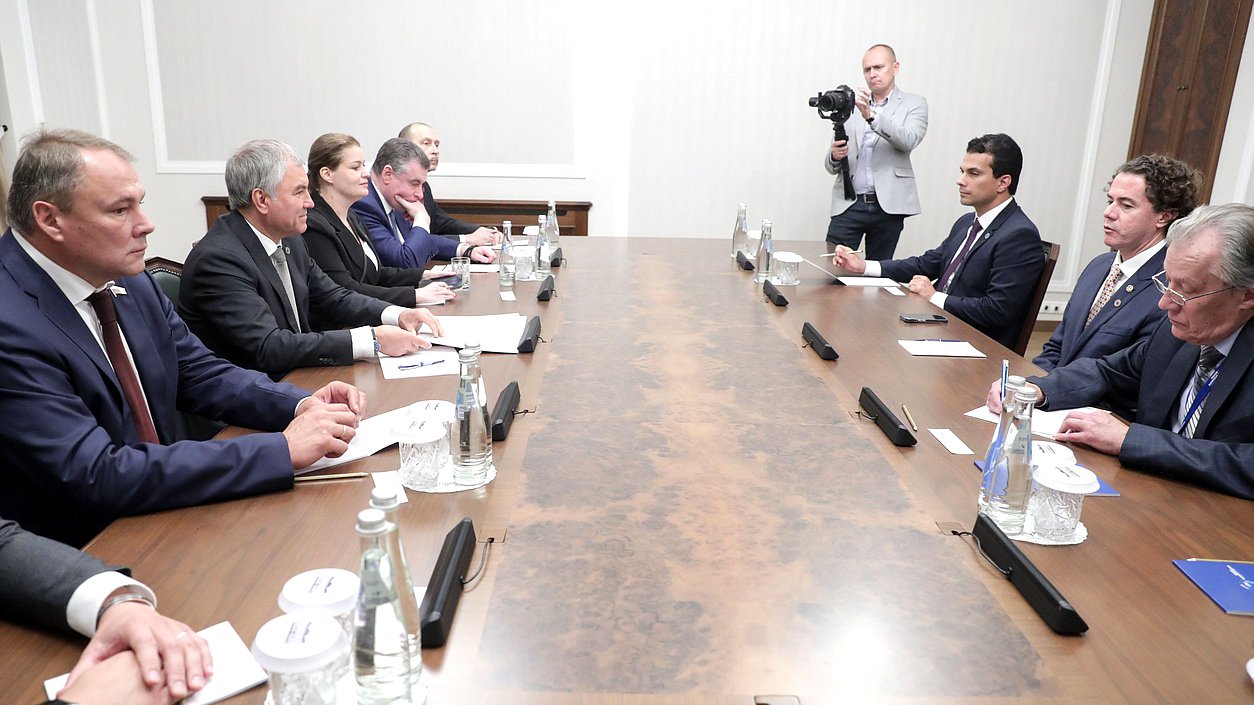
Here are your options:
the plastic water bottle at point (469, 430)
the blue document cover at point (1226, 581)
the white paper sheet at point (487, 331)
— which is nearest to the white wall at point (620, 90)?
the white paper sheet at point (487, 331)

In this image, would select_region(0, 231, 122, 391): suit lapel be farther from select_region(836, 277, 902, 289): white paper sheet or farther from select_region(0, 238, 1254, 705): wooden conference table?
→ select_region(836, 277, 902, 289): white paper sheet

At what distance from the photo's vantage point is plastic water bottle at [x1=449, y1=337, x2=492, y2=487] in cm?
152

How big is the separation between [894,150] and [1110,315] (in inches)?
106

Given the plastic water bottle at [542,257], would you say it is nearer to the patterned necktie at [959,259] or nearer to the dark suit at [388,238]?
the dark suit at [388,238]

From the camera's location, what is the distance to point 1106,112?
5777 millimetres

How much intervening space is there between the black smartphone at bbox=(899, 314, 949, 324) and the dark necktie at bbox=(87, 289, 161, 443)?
2222mm

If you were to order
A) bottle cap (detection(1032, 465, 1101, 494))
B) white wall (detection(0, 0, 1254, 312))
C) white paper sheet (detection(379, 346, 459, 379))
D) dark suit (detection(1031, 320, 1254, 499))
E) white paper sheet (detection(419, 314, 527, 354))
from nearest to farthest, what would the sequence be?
bottle cap (detection(1032, 465, 1101, 494))
dark suit (detection(1031, 320, 1254, 499))
white paper sheet (detection(379, 346, 459, 379))
white paper sheet (detection(419, 314, 527, 354))
white wall (detection(0, 0, 1254, 312))

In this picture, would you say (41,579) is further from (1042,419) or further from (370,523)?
(1042,419)

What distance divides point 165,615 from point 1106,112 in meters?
6.29

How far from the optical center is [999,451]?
143cm

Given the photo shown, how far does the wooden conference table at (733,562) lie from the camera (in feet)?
3.45

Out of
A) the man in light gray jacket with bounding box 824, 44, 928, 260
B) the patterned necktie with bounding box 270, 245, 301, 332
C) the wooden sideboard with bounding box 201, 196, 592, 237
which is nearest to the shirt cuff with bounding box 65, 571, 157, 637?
the patterned necktie with bounding box 270, 245, 301, 332

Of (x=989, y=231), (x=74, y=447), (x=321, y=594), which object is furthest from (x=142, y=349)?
(x=989, y=231)

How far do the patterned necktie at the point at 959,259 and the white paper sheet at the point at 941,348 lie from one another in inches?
41.5
